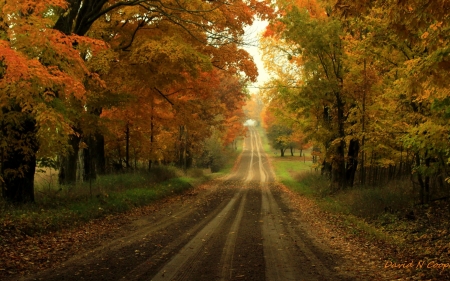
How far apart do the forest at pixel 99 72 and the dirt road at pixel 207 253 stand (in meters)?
3.22

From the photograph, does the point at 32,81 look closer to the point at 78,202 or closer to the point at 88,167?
the point at 78,202

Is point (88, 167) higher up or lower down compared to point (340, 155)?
lower down

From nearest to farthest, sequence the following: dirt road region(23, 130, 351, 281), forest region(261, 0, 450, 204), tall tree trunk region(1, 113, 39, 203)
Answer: dirt road region(23, 130, 351, 281) < forest region(261, 0, 450, 204) < tall tree trunk region(1, 113, 39, 203)

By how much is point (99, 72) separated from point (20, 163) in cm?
561

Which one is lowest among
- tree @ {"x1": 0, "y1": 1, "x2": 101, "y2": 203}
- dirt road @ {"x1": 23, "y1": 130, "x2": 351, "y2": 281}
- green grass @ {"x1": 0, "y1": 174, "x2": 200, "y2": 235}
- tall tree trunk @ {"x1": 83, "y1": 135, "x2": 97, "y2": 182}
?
dirt road @ {"x1": 23, "y1": 130, "x2": 351, "y2": 281}

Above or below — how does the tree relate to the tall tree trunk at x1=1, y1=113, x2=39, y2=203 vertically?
above

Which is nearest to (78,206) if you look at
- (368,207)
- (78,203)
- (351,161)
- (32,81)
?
(78,203)

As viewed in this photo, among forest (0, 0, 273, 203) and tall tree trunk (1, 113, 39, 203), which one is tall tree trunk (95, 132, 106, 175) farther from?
tall tree trunk (1, 113, 39, 203)

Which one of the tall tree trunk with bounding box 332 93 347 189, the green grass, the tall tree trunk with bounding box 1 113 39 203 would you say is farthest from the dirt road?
the tall tree trunk with bounding box 332 93 347 189

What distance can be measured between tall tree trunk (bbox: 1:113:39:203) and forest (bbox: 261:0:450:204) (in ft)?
29.4

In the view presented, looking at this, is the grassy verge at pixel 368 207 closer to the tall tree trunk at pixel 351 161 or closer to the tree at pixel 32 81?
the tall tree trunk at pixel 351 161

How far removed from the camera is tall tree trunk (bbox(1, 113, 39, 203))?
1057 centimetres

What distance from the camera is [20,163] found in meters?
11.2

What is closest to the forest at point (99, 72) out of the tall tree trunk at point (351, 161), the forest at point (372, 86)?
the forest at point (372, 86)
